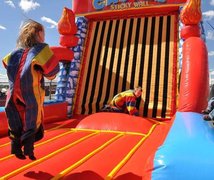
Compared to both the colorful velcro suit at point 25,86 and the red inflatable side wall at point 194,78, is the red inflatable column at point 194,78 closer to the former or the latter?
the red inflatable side wall at point 194,78

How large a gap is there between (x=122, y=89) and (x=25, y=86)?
306cm

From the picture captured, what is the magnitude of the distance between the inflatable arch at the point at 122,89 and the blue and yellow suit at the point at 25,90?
0.28 metres

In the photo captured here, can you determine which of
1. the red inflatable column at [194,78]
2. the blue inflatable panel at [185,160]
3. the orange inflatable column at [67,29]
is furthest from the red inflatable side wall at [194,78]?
the orange inflatable column at [67,29]

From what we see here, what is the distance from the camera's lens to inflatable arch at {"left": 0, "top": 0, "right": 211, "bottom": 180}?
5.57 feet

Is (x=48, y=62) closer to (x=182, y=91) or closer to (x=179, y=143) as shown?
(x=179, y=143)

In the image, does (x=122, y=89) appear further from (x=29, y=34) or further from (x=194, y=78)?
(x=29, y=34)

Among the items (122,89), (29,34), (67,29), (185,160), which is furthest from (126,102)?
(185,160)

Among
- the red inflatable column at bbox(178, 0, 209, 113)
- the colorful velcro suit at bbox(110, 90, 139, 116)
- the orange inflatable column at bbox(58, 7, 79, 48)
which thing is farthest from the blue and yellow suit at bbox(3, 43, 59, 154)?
the orange inflatable column at bbox(58, 7, 79, 48)

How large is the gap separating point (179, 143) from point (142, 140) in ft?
4.96

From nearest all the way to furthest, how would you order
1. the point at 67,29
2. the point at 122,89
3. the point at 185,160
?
the point at 185,160 → the point at 122,89 → the point at 67,29

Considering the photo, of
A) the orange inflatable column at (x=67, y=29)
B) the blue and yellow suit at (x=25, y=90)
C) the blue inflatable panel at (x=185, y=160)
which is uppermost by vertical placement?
the orange inflatable column at (x=67, y=29)

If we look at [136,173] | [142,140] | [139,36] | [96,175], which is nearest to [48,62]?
[96,175]

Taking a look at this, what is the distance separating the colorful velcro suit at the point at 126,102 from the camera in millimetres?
4219

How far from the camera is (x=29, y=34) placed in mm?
1882
